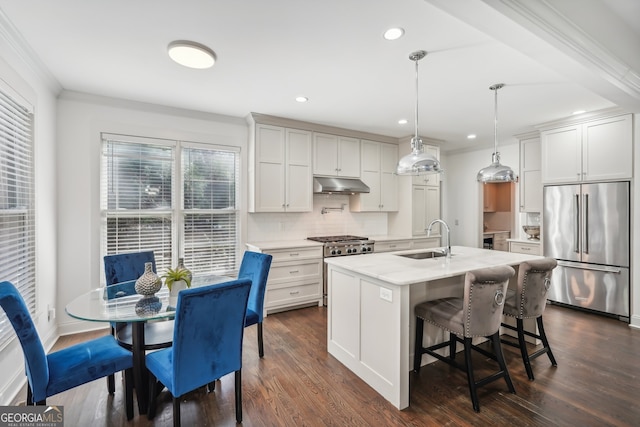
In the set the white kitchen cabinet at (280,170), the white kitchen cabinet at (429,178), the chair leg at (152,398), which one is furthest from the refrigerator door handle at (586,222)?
the chair leg at (152,398)

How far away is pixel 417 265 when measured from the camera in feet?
8.36

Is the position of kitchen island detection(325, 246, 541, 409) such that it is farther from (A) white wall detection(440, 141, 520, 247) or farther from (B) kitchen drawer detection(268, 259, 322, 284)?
(A) white wall detection(440, 141, 520, 247)

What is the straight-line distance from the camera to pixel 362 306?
2.47 metres

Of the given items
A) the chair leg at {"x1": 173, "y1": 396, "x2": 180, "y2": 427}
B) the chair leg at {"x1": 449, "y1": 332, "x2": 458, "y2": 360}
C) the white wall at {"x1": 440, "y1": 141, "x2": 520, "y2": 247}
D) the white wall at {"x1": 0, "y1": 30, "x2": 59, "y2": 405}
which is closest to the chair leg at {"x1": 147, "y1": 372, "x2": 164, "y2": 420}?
the chair leg at {"x1": 173, "y1": 396, "x2": 180, "y2": 427}

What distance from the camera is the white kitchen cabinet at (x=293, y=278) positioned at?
398 centimetres

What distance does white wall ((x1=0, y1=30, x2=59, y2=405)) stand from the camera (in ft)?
7.20

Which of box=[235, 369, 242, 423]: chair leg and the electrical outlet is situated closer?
box=[235, 369, 242, 423]: chair leg

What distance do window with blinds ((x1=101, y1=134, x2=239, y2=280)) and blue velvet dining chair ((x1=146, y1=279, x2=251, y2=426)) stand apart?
227cm

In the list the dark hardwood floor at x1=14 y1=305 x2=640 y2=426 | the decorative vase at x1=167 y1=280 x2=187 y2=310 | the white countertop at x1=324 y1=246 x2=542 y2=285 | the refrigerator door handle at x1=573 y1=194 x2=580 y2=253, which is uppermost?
the refrigerator door handle at x1=573 y1=194 x2=580 y2=253

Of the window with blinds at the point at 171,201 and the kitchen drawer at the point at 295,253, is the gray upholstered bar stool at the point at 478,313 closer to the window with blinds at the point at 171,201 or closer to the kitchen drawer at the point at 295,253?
the kitchen drawer at the point at 295,253

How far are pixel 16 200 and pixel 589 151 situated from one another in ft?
20.3

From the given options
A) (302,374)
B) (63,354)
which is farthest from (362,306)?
(63,354)

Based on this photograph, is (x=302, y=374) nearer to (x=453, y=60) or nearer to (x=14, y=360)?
(x=14, y=360)

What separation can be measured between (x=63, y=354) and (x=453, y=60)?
11.7 feet
